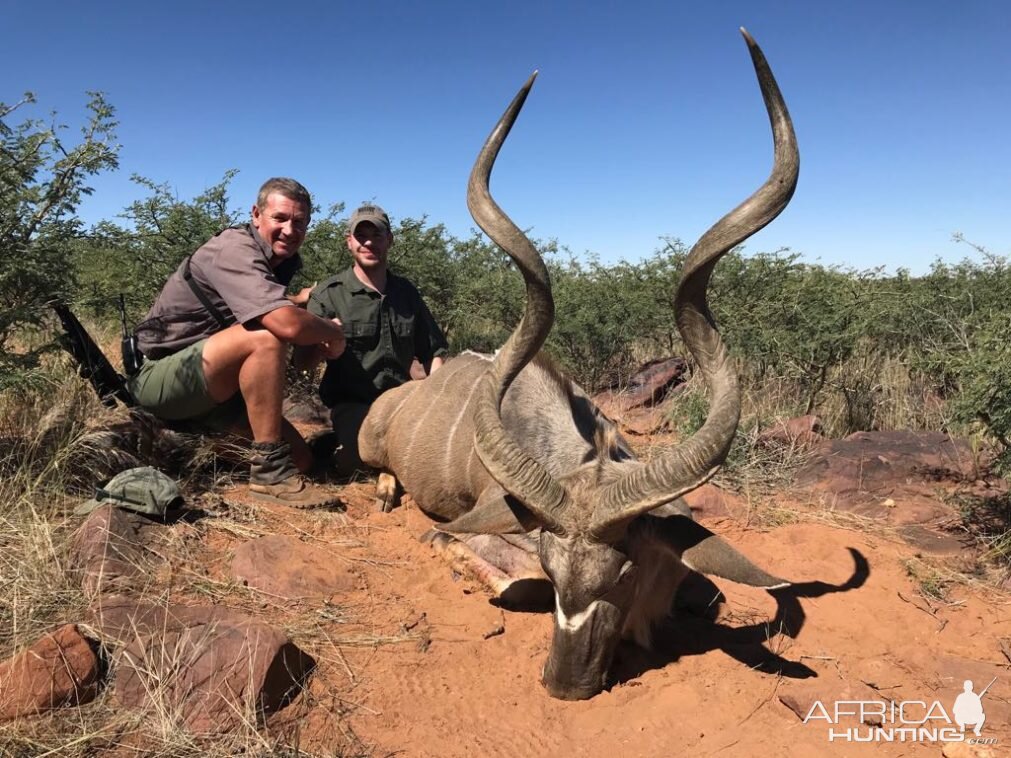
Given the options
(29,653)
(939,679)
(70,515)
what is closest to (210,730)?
(29,653)

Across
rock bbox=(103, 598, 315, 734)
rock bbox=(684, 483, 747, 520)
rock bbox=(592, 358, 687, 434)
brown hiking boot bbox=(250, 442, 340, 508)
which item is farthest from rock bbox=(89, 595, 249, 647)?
rock bbox=(592, 358, 687, 434)

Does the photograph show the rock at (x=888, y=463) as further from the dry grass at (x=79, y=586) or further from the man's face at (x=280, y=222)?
the man's face at (x=280, y=222)

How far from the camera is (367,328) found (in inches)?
210

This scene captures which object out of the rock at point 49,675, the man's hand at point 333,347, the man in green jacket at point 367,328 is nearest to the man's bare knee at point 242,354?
the man's hand at point 333,347

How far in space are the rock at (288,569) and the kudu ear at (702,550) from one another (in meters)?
1.59

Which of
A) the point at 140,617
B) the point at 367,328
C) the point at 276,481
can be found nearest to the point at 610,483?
the point at 140,617

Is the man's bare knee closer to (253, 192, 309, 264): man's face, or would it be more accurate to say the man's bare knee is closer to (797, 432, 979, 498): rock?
(253, 192, 309, 264): man's face

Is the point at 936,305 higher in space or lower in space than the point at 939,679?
higher

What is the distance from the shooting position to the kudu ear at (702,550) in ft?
8.78

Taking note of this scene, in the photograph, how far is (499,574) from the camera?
11.7 feet

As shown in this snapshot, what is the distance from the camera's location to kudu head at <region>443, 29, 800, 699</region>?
259cm

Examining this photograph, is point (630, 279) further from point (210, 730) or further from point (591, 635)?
point (210, 730)

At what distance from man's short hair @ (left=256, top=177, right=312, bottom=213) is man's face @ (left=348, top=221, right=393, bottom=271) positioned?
0.74 metres

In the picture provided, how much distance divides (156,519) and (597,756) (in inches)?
98.5
